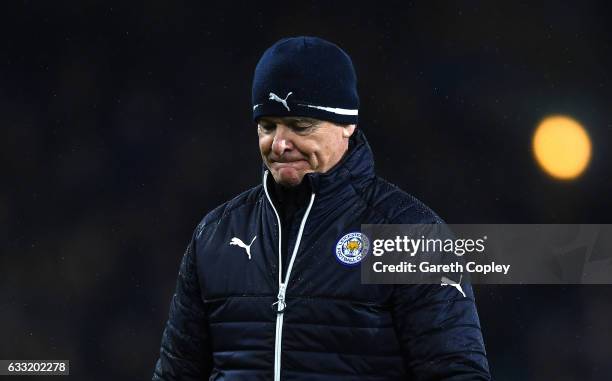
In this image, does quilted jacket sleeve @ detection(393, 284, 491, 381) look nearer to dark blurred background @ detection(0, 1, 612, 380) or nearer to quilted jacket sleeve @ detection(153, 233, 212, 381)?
quilted jacket sleeve @ detection(153, 233, 212, 381)

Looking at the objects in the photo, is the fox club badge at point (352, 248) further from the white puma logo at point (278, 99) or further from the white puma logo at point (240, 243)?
the white puma logo at point (278, 99)

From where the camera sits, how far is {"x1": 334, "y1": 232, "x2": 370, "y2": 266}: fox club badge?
2.39 m

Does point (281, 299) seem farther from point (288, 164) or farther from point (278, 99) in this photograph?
point (278, 99)

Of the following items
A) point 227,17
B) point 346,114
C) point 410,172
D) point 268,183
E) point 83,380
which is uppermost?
point 227,17

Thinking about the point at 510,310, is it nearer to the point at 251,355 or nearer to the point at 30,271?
the point at 30,271

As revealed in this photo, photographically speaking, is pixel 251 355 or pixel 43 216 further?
pixel 43 216

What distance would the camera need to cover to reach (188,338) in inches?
100

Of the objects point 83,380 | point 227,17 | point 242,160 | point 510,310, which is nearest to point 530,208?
point 510,310

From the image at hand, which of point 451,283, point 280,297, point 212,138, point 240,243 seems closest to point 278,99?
point 240,243

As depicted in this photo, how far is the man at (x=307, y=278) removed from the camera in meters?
2.30

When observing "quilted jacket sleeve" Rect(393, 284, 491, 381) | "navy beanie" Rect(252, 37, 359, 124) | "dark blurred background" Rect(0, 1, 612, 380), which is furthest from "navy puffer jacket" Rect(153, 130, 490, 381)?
"dark blurred background" Rect(0, 1, 612, 380)

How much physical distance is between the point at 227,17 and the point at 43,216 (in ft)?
6.47

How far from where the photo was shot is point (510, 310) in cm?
767

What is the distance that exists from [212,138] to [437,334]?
5329 mm
